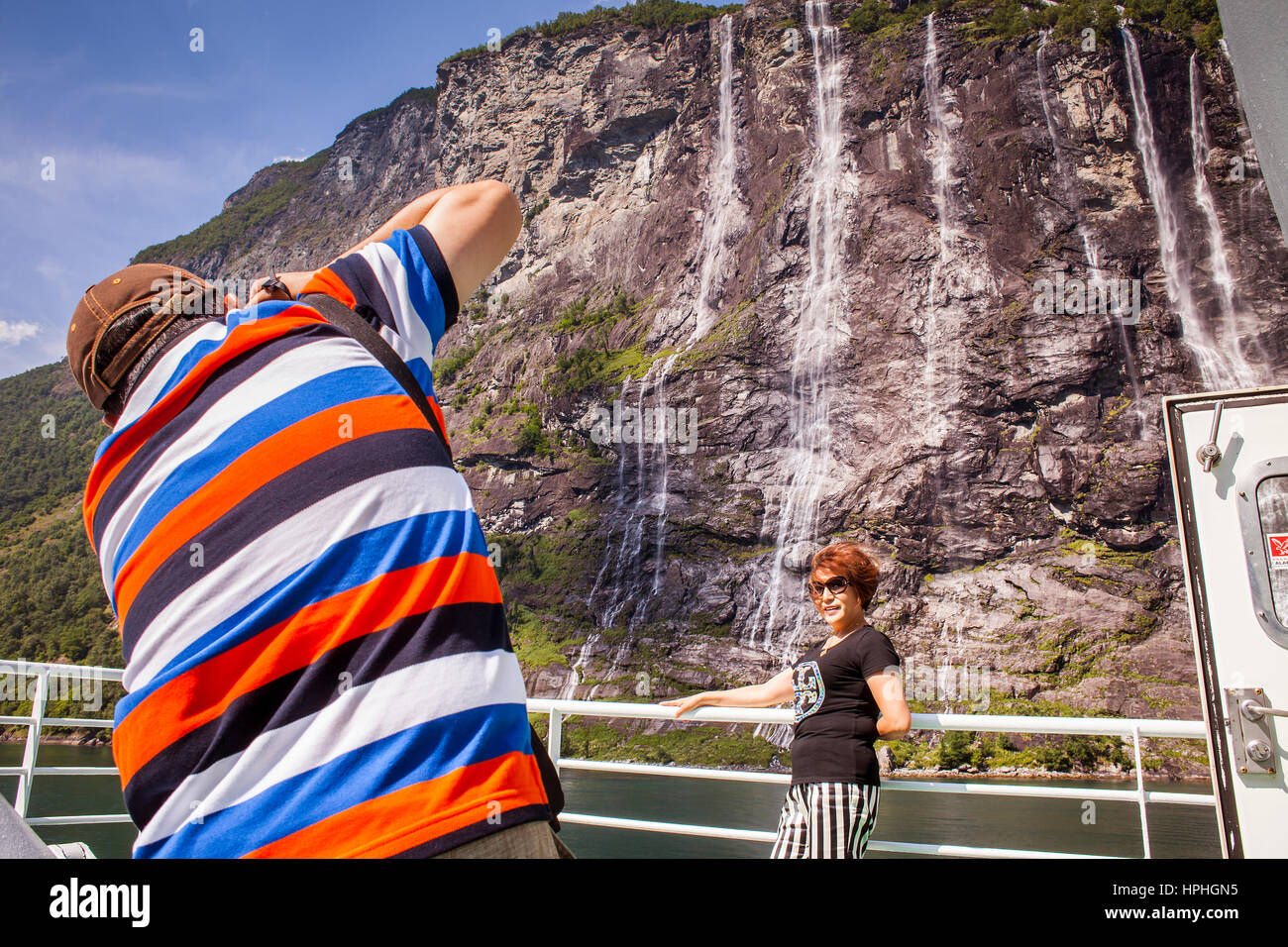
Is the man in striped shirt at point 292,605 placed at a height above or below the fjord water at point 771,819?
above

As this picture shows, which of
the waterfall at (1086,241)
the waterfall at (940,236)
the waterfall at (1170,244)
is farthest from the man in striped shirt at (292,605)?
the waterfall at (1086,241)

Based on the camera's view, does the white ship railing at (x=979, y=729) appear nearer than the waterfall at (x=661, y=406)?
Yes

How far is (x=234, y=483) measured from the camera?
0.48 metres

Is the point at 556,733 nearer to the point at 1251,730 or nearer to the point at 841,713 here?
the point at 841,713

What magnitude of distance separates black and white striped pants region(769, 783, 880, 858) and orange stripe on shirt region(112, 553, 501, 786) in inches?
74.3

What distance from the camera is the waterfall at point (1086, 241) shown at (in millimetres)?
32625

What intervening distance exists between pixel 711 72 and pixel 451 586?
5578 centimetres

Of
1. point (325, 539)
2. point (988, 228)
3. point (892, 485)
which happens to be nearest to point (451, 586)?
point (325, 539)

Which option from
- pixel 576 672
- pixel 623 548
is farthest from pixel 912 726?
pixel 623 548

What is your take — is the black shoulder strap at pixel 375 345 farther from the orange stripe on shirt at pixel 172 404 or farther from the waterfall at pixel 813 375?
the waterfall at pixel 813 375

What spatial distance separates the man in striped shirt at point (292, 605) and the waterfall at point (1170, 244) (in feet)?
121

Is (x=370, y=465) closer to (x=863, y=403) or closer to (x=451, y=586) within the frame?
(x=451, y=586)
